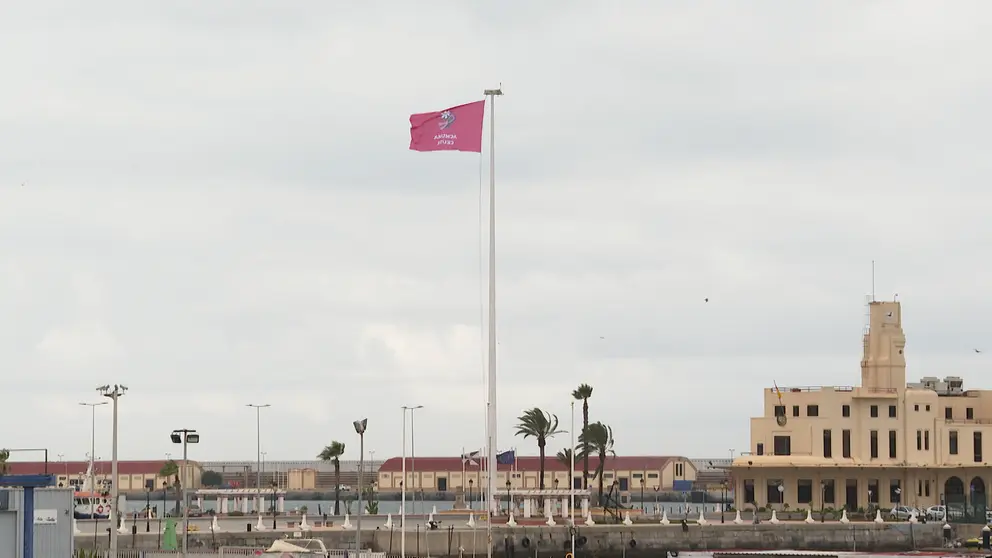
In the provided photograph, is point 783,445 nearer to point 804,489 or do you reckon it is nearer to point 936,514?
point 804,489

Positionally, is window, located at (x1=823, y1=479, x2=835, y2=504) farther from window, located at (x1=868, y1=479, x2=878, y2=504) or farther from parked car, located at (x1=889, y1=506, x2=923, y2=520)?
parked car, located at (x1=889, y1=506, x2=923, y2=520)

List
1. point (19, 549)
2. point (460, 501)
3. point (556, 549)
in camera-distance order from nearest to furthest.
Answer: point (19, 549)
point (556, 549)
point (460, 501)

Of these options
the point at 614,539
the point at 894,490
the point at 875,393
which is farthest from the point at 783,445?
the point at 614,539

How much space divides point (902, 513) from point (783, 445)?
15.0 metres

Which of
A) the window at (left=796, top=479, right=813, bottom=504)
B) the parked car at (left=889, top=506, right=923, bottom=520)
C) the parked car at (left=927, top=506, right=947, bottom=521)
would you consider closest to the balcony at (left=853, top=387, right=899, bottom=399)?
the window at (left=796, top=479, right=813, bottom=504)

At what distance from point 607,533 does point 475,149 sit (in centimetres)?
3133

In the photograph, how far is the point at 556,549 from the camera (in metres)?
103

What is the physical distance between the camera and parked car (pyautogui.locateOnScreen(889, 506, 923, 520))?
405 ft

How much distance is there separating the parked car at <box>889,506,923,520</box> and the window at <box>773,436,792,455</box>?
10.4 metres

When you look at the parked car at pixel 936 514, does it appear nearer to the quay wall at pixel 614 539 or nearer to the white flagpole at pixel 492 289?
the quay wall at pixel 614 539

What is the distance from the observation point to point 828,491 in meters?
139

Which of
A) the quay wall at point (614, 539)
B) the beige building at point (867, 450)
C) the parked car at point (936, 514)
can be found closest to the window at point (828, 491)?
the beige building at point (867, 450)

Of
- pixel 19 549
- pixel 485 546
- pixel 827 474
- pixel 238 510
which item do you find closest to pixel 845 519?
pixel 827 474

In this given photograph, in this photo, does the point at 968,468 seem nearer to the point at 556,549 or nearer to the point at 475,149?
the point at 556,549
